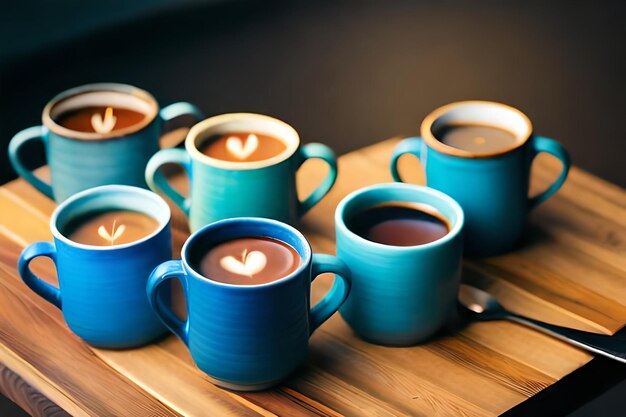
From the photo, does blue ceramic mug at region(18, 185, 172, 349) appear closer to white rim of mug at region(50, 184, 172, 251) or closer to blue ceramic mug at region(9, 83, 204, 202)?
white rim of mug at region(50, 184, 172, 251)

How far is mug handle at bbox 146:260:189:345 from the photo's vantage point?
3.24 ft

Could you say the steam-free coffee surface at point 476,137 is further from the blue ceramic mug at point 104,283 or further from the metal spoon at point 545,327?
the blue ceramic mug at point 104,283

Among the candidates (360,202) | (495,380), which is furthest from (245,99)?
(495,380)

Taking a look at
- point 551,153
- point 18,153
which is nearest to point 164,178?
point 18,153

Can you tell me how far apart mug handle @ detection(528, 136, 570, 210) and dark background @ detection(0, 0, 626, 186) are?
75cm

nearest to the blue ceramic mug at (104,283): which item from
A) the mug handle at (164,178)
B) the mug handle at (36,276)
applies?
the mug handle at (36,276)

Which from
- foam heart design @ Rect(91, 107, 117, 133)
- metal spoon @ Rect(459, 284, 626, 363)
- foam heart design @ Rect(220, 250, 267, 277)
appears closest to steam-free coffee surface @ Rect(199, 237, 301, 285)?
foam heart design @ Rect(220, 250, 267, 277)

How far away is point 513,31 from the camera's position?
2389mm

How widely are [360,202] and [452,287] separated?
136 millimetres

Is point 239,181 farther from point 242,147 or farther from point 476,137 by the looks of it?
point 476,137

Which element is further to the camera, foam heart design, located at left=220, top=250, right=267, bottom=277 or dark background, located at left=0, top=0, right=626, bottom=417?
dark background, located at left=0, top=0, right=626, bottom=417

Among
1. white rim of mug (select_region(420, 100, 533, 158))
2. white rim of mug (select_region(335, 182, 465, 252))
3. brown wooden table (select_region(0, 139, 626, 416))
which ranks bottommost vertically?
brown wooden table (select_region(0, 139, 626, 416))

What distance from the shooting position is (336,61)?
88.7 inches

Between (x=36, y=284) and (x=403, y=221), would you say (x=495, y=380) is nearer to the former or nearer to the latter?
(x=403, y=221)
